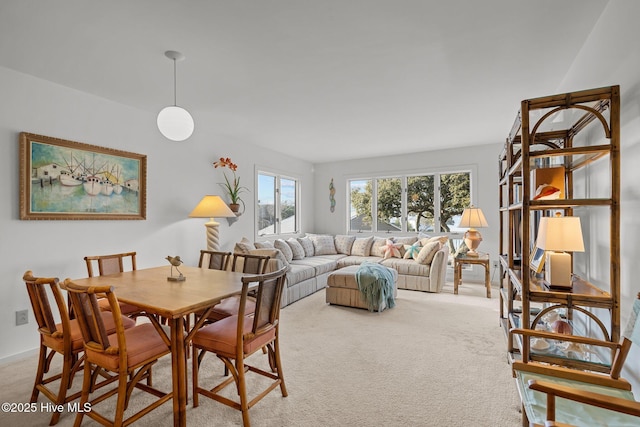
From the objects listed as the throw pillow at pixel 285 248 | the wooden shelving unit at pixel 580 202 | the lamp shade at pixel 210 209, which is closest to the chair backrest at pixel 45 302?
the lamp shade at pixel 210 209

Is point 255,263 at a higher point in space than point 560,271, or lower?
lower

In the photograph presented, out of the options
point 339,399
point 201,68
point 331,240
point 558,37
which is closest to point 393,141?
point 331,240

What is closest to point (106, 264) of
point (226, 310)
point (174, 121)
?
point (226, 310)

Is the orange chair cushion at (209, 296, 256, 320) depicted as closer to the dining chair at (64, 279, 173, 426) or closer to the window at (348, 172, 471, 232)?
the dining chair at (64, 279, 173, 426)

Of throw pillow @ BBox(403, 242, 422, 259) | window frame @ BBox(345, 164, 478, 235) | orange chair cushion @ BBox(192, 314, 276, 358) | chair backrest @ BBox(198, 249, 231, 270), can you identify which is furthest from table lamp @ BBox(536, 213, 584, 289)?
window frame @ BBox(345, 164, 478, 235)

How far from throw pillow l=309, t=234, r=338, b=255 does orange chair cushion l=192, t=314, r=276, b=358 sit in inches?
159

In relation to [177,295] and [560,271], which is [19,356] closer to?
[177,295]

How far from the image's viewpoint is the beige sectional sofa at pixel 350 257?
4449 millimetres

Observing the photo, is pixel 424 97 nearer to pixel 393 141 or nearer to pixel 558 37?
pixel 558 37

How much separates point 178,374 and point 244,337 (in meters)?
0.40

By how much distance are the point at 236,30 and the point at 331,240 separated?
469cm

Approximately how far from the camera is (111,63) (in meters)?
2.53

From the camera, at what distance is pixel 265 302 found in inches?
76.4

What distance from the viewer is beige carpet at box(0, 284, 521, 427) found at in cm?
188
